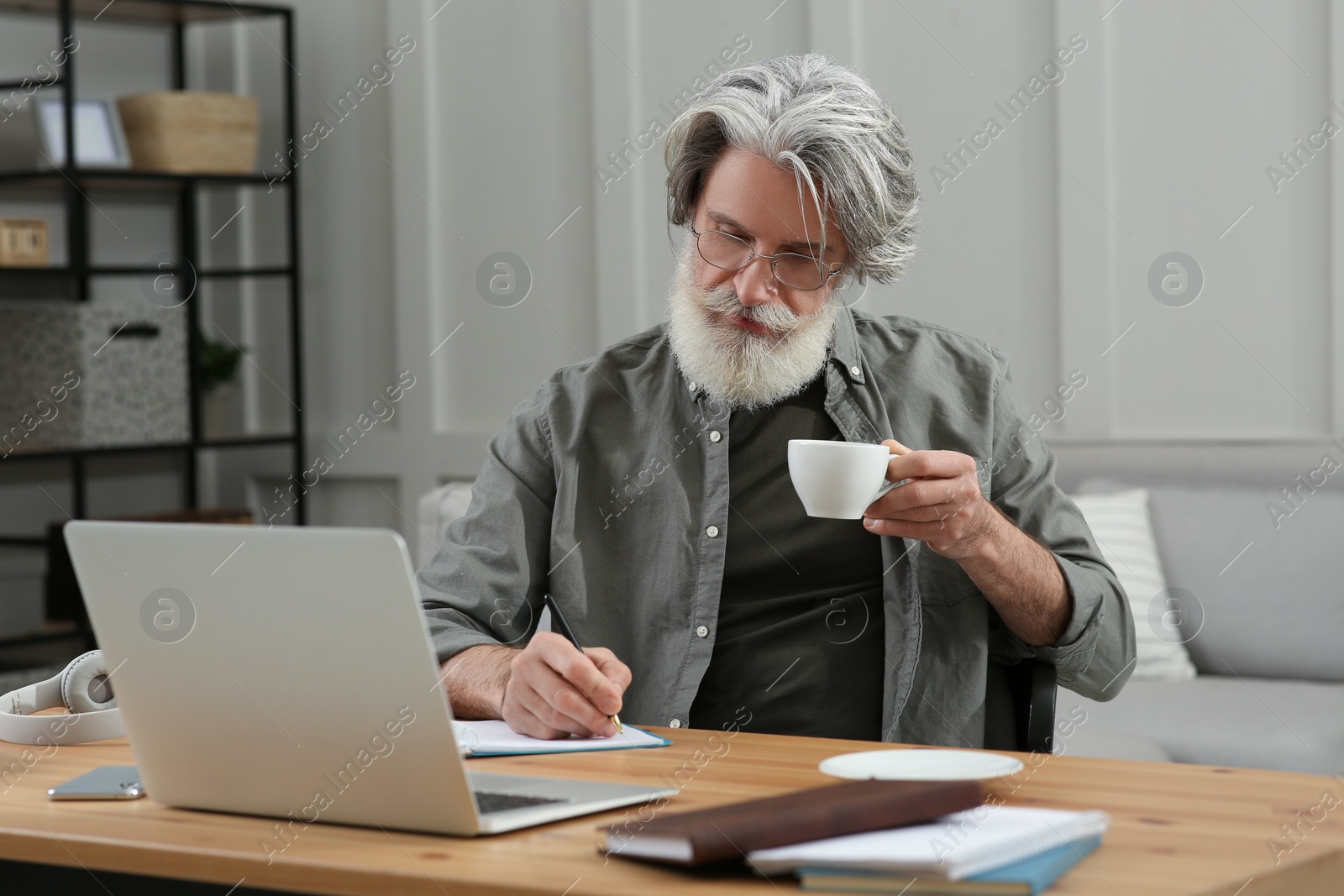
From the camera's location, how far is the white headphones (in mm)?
1354

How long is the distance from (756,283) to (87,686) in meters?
0.86

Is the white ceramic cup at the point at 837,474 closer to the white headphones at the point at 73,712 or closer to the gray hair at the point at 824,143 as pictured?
the gray hair at the point at 824,143

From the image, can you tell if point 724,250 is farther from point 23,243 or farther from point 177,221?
point 177,221

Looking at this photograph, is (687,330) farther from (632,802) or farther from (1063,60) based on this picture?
(1063,60)

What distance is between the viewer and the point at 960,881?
0.81m

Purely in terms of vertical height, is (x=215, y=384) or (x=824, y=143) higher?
(x=824, y=143)

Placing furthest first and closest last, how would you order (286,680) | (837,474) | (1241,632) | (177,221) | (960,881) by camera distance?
(177,221)
(1241,632)
(837,474)
(286,680)
(960,881)

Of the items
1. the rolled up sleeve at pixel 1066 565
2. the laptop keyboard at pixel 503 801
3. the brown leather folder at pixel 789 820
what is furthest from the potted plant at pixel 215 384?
the brown leather folder at pixel 789 820

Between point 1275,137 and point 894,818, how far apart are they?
2.59 metres

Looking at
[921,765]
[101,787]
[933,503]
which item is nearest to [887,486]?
[933,503]

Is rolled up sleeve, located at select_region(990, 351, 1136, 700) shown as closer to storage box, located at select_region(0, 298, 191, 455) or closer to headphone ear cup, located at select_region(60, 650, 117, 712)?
headphone ear cup, located at select_region(60, 650, 117, 712)

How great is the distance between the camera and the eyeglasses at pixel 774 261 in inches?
68.1

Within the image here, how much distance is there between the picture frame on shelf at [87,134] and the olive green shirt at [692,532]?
9.18ft

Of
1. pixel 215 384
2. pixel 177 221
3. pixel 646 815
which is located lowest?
pixel 215 384
